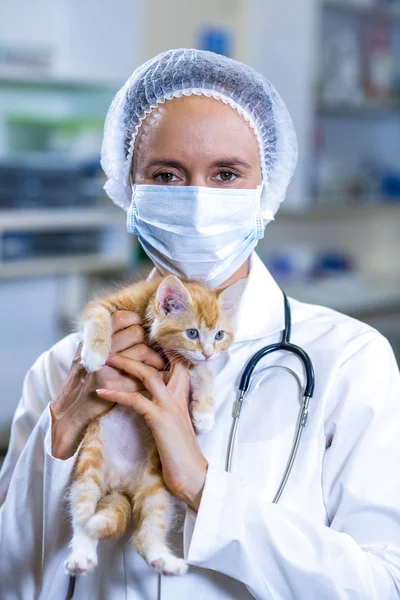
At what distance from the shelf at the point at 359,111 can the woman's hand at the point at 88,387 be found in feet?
10.5

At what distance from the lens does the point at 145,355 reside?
129 centimetres

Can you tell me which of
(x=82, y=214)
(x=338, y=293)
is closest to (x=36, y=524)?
(x=82, y=214)

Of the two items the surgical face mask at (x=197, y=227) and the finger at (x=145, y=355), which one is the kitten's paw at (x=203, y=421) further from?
the surgical face mask at (x=197, y=227)

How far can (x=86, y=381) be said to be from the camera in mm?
1257

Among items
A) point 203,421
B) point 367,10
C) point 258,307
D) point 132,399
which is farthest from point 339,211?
point 132,399

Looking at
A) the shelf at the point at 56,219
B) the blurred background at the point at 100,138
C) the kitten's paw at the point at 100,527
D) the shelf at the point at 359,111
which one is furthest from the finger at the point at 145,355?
the shelf at the point at 359,111

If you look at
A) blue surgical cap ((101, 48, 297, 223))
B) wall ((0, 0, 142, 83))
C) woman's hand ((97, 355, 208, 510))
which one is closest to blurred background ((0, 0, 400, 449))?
wall ((0, 0, 142, 83))

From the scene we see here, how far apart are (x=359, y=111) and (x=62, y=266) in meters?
2.16

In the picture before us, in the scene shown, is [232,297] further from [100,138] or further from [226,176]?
[100,138]

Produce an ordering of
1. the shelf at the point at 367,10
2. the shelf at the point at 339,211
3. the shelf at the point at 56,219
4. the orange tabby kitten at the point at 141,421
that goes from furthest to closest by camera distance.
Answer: the shelf at the point at 339,211 → the shelf at the point at 367,10 → the shelf at the point at 56,219 → the orange tabby kitten at the point at 141,421

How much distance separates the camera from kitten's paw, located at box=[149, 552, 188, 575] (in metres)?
1.08

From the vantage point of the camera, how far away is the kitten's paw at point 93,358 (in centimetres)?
121

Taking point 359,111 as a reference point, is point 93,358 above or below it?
below

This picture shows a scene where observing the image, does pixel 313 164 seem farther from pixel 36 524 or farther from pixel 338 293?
pixel 36 524
